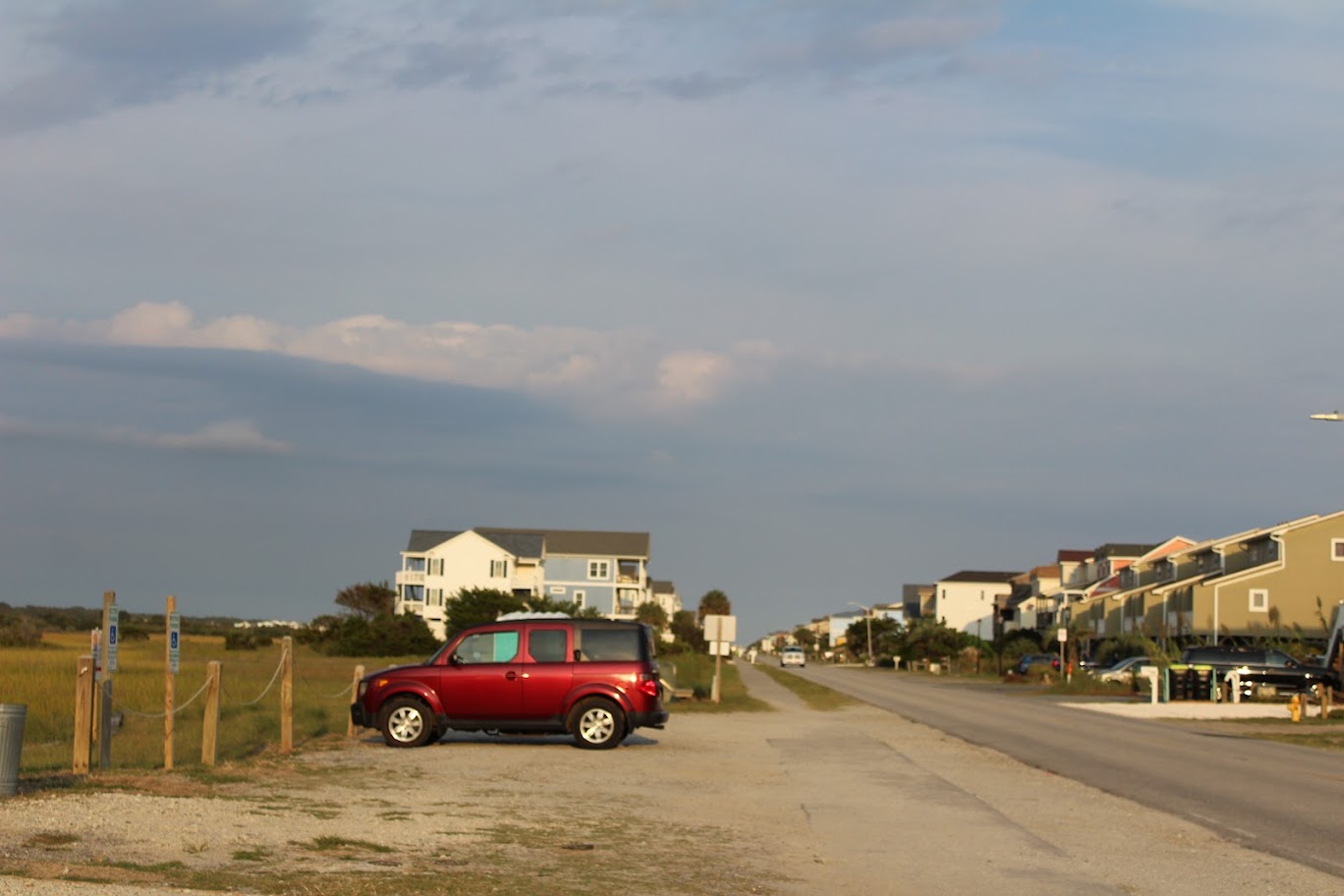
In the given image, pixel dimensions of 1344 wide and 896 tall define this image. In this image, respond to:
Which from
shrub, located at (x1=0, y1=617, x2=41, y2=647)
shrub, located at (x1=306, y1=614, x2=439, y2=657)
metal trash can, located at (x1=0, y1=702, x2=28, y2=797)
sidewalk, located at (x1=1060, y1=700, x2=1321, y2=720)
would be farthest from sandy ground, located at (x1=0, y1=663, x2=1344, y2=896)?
shrub, located at (x1=306, y1=614, x2=439, y2=657)

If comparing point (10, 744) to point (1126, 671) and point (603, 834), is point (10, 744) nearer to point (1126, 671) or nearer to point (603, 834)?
point (603, 834)

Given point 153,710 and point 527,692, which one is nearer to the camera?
point 527,692

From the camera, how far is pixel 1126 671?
5606cm

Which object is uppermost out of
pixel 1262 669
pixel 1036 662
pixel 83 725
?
pixel 83 725

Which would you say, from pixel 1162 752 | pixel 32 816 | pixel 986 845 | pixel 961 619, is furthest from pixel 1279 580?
pixel 961 619

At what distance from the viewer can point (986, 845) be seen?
12.5m

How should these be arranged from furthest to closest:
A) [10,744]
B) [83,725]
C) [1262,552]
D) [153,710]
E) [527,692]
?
[1262,552] → [153,710] → [527,692] → [83,725] → [10,744]

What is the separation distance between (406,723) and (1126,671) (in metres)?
41.0

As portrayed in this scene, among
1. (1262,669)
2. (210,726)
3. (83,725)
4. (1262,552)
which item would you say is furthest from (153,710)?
(1262,552)

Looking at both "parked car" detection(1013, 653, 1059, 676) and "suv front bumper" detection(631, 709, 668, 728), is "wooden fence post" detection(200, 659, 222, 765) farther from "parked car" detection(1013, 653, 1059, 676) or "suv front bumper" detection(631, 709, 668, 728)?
"parked car" detection(1013, 653, 1059, 676)

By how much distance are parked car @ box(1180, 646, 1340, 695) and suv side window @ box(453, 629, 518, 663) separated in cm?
2861

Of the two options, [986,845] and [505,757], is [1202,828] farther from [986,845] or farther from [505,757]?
[505,757]

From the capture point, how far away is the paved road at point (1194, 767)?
46.5 ft

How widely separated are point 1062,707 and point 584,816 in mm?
31193
